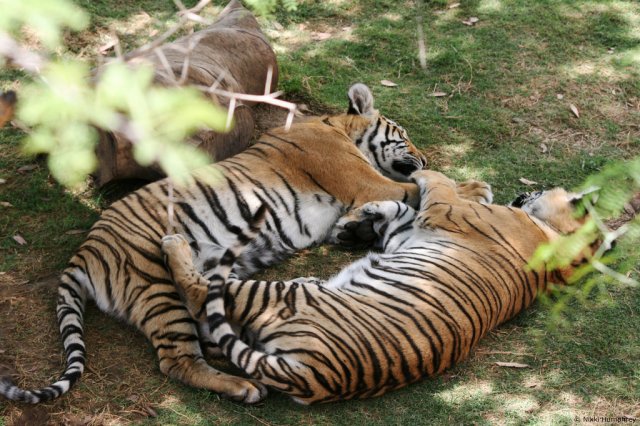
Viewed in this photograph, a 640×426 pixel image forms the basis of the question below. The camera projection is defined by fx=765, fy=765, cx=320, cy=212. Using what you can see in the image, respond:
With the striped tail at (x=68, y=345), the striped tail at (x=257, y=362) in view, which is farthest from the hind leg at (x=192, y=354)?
the striped tail at (x=68, y=345)

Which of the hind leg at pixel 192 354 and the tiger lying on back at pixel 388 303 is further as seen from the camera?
the hind leg at pixel 192 354

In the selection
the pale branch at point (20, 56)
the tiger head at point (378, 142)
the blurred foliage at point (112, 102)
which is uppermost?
the pale branch at point (20, 56)

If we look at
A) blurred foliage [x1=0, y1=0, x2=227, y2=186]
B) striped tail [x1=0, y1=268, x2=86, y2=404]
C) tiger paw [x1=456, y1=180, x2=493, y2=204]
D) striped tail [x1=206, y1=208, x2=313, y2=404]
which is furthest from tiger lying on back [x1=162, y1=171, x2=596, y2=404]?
blurred foliage [x1=0, y1=0, x2=227, y2=186]

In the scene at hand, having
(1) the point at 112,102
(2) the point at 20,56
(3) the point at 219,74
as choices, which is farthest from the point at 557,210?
(2) the point at 20,56

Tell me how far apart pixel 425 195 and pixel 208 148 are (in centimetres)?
145

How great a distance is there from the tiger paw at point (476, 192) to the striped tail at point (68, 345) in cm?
245

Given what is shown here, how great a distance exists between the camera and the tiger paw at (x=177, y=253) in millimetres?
4055

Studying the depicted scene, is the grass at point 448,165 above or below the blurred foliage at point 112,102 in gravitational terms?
below

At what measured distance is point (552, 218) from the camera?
182 inches

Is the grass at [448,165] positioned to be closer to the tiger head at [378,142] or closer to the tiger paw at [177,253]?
the tiger head at [378,142]

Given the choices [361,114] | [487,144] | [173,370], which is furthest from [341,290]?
[487,144]

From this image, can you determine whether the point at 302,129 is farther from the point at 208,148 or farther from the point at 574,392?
the point at 574,392

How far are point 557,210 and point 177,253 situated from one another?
227cm

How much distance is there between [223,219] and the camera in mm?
4590
